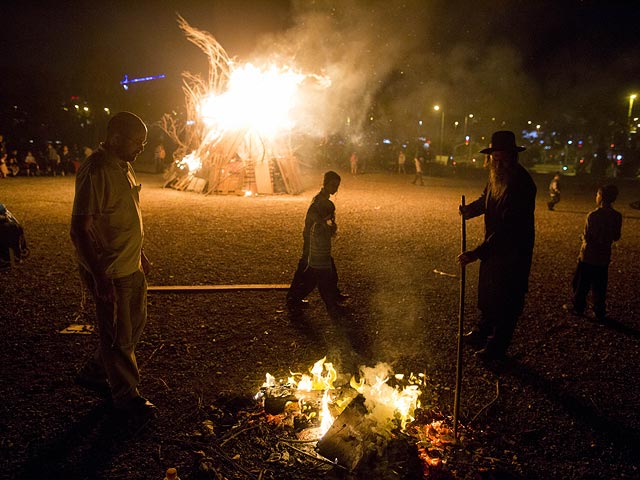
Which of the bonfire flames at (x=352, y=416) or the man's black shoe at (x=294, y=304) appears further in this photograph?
the man's black shoe at (x=294, y=304)

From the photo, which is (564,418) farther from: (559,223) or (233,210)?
(233,210)

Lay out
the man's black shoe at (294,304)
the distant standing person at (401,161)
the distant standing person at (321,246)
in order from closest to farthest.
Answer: the distant standing person at (321,246), the man's black shoe at (294,304), the distant standing person at (401,161)

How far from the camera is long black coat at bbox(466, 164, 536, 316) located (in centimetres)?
413

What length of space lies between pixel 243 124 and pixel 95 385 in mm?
14724

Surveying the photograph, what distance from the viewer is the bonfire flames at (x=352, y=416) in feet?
9.44

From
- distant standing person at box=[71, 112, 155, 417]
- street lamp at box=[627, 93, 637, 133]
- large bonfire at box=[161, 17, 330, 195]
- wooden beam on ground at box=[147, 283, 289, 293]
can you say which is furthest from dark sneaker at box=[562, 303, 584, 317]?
street lamp at box=[627, 93, 637, 133]

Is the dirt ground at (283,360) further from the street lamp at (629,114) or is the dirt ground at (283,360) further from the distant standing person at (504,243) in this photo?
the street lamp at (629,114)

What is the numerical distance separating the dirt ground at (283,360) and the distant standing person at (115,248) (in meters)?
0.46

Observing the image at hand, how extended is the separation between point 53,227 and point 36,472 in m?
8.97

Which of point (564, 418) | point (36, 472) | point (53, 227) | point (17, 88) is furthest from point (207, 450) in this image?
point (17, 88)

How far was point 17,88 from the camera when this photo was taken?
1276 inches

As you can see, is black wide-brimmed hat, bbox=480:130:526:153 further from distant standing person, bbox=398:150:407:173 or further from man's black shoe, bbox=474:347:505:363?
distant standing person, bbox=398:150:407:173

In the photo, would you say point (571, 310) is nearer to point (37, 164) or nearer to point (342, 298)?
point (342, 298)

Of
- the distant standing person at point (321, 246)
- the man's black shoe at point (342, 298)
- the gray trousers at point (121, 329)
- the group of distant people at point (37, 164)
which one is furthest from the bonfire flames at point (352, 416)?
the group of distant people at point (37, 164)
